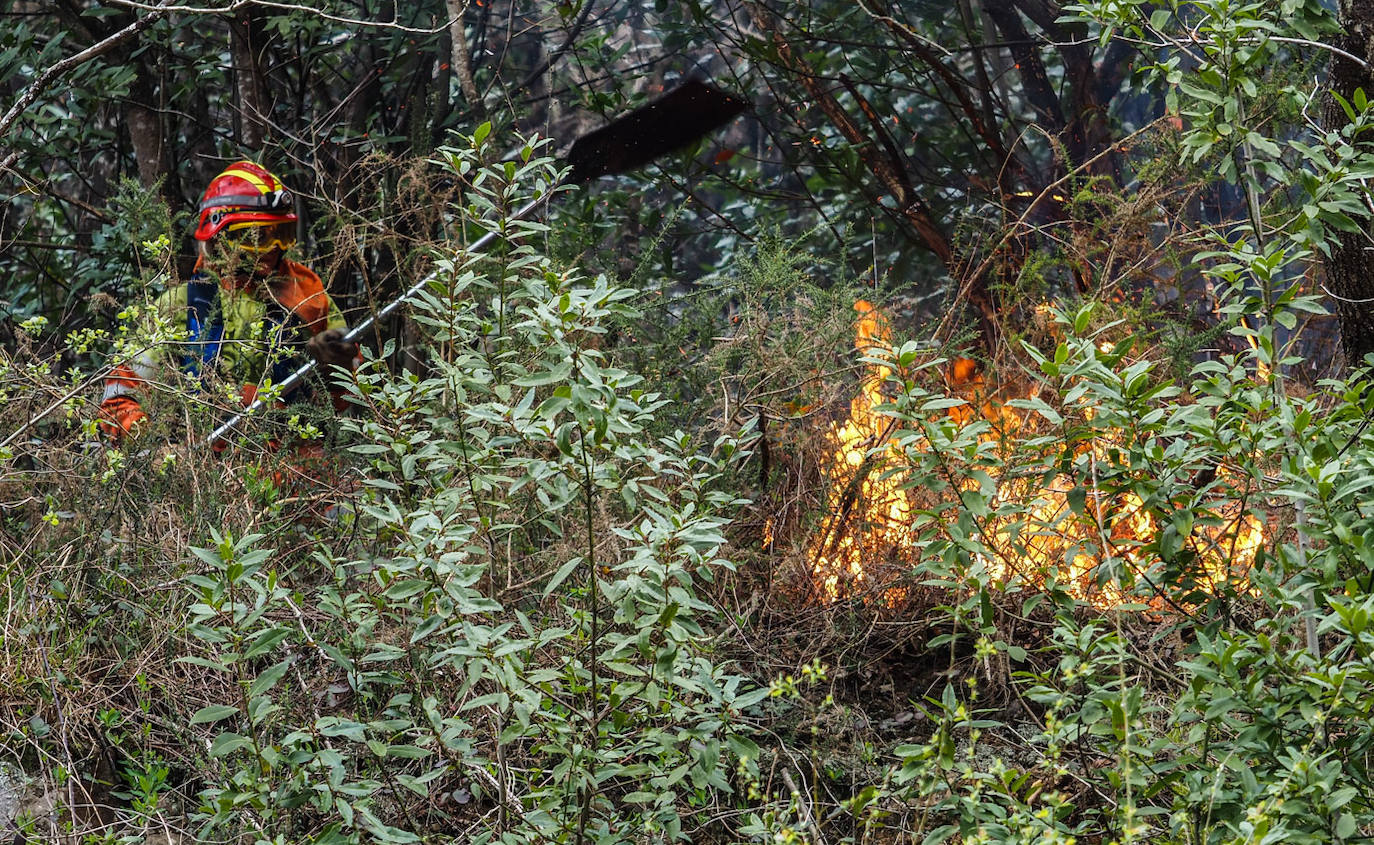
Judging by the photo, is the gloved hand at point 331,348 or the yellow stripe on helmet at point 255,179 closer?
the gloved hand at point 331,348

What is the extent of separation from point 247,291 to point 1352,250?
4062 mm

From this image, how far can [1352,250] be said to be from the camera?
349 centimetres

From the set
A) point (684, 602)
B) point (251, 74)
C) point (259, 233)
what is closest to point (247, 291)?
point (259, 233)

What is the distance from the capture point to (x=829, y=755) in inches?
131

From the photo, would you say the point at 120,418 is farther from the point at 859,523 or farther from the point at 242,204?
the point at 859,523

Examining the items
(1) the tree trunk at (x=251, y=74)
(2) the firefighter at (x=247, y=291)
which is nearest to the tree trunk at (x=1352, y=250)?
(2) the firefighter at (x=247, y=291)

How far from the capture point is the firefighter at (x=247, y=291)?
4801 mm

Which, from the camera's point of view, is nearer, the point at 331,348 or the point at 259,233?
the point at 331,348

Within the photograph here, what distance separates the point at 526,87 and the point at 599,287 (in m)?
5.03

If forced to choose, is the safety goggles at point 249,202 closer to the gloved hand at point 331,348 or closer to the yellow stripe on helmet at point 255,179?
the yellow stripe on helmet at point 255,179

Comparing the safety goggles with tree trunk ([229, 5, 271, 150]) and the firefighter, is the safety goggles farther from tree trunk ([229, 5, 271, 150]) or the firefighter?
tree trunk ([229, 5, 271, 150])

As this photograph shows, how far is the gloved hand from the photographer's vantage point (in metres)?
4.79

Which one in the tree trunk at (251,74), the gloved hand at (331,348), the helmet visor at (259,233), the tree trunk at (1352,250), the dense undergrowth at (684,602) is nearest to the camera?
the dense undergrowth at (684,602)

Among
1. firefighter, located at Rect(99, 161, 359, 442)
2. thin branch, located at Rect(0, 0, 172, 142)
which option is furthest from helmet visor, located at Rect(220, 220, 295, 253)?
thin branch, located at Rect(0, 0, 172, 142)
